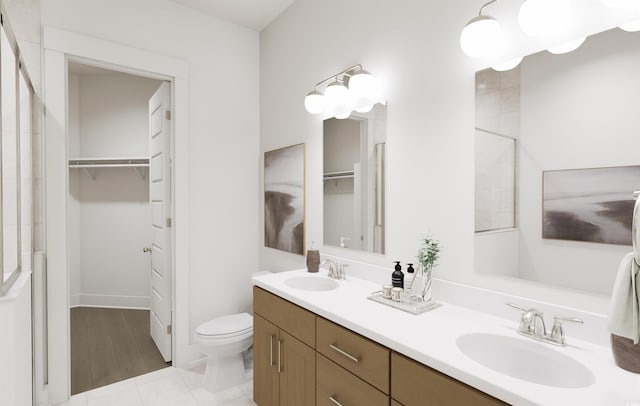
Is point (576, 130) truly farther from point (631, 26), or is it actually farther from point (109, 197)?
point (109, 197)

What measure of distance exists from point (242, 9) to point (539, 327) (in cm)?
292

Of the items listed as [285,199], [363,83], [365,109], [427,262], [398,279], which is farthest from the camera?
[285,199]

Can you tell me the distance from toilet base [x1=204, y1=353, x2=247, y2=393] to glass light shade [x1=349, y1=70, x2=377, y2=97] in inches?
80.1

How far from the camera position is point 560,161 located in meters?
1.19

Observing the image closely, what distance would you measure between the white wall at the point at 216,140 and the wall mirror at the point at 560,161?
82.0 inches

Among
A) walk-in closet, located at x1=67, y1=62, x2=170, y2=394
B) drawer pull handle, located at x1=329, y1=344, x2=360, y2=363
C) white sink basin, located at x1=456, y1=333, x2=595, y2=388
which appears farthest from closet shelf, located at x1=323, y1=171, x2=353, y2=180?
walk-in closet, located at x1=67, y1=62, x2=170, y2=394

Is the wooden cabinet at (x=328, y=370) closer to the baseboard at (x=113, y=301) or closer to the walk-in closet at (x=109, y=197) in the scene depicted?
the baseboard at (x=113, y=301)

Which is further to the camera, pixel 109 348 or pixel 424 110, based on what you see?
pixel 109 348

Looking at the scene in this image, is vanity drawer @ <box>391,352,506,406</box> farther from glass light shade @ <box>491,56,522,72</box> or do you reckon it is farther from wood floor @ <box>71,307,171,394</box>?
wood floor @ <box>71,307,171,394</box>

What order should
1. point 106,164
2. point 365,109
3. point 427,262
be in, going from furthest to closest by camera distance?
point 106,164
point 365,109
point 427,262

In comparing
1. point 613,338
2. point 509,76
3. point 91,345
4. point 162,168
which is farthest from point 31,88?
point 613,338

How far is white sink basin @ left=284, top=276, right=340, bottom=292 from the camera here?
2.04m

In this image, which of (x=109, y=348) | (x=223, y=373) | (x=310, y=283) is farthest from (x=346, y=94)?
(x=109, y=348)

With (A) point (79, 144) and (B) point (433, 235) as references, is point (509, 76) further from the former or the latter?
(A) point (79, 144)
